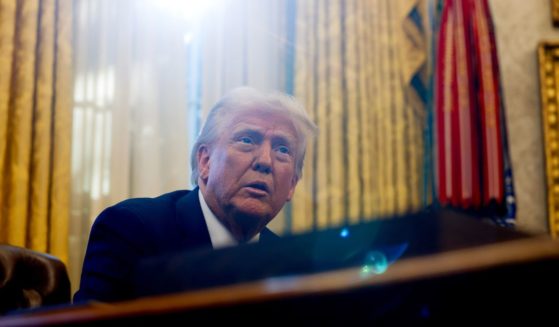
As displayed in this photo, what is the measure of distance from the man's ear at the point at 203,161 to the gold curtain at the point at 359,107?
1293mm

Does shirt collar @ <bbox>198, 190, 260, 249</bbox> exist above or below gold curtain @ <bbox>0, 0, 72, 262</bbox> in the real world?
below

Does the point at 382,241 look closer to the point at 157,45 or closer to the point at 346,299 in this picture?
the point at 346,299

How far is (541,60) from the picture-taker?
313 cm

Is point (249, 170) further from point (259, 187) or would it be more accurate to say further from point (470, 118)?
point (470, 118)

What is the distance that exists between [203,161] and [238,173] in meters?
0.12

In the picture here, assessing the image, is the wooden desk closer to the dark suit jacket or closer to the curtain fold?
the dark suit jacket

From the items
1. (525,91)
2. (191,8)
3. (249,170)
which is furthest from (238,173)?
(525,91)

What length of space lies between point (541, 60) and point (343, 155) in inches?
42.6

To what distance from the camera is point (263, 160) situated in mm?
1666

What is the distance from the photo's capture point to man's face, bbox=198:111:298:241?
5.29 feet

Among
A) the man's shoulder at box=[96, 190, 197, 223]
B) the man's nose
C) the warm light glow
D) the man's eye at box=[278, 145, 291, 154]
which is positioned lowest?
the man's shoulder at box=[96, 190, 197, 223]

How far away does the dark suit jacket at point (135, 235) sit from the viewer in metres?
1.14

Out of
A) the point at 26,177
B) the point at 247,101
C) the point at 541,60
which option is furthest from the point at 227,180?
the point at 541,60

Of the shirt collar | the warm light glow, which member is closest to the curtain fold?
the warm light glow
